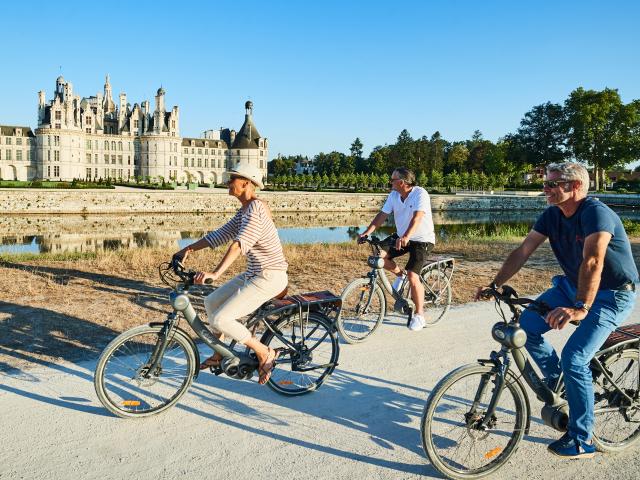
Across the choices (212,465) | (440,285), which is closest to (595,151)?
(440,285)

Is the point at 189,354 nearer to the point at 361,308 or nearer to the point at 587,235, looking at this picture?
the point at 361,308

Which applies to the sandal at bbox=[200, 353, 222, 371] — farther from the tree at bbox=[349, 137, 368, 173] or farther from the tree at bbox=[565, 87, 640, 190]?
the tree at bbox=[349, 137, 368, 173]

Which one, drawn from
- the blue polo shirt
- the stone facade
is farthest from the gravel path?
the stone facade

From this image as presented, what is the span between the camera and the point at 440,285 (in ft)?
21.8

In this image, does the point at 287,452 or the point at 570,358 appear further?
the point at 287,452

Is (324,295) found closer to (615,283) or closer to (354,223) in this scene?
(615,283)

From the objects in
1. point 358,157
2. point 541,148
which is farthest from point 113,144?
point 541,148

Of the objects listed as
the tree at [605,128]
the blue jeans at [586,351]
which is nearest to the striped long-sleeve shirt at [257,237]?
the blue jeans at [586,351]

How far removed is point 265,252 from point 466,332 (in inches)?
118

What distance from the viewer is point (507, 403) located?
10.3 ft

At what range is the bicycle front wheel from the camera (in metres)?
2.93

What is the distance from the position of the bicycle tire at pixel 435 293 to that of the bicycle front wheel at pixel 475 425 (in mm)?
3000

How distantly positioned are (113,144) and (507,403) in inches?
3670

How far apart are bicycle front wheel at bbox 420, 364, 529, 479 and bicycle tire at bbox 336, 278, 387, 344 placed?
7.36ft
